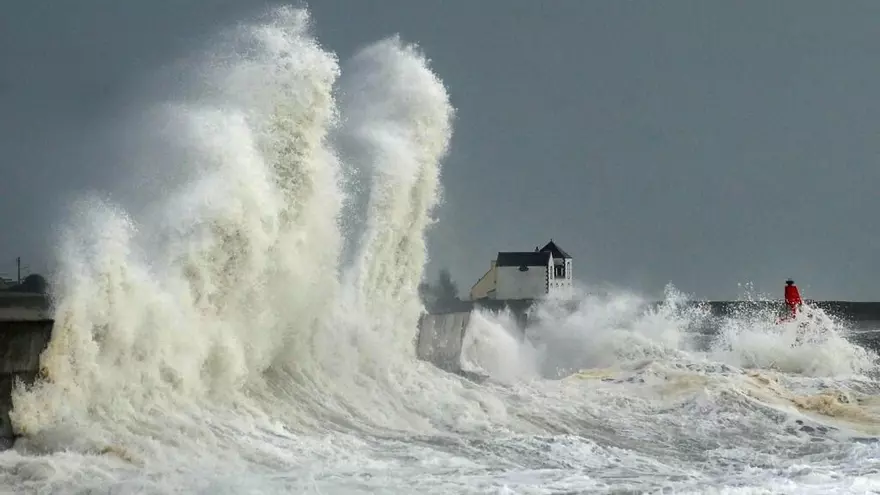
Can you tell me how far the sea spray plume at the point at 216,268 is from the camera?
8.73m

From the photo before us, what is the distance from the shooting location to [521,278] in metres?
66.4

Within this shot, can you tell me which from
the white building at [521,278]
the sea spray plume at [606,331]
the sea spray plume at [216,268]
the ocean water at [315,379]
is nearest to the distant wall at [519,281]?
the white building at [521,278]

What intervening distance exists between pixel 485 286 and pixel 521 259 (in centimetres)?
308

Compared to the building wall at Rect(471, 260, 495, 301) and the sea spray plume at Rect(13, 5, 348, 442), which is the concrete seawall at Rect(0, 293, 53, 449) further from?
the building wall at Rect(471, 260, 495, 301)

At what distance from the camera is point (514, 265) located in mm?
66562

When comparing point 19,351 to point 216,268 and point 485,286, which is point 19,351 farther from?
point 485,286

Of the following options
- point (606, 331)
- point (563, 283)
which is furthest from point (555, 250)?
point (606, 331)

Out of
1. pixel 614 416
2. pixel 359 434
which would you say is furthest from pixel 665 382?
pixel 359 434

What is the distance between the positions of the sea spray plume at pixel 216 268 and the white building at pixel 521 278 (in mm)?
52246

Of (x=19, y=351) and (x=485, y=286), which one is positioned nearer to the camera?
(x=19, y=351)

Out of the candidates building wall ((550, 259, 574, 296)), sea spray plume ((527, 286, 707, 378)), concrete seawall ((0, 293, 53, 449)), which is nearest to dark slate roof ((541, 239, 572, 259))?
building wall ((550, 259, 574, 296))

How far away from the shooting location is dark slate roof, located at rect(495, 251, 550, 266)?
66.8 meters

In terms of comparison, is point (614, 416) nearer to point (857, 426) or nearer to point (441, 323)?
point (857, 426)

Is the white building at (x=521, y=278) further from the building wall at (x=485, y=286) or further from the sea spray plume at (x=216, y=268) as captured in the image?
the sea spray plume at (x=216, y=268)
